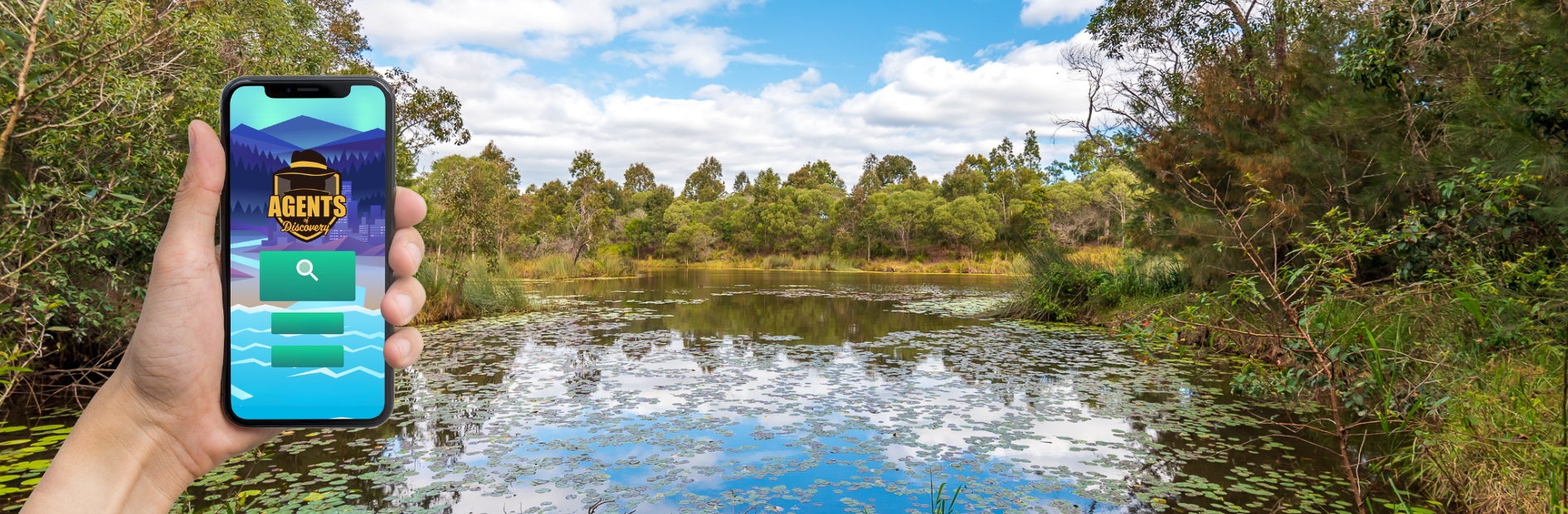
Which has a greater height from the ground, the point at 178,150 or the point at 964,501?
the point at 178,150

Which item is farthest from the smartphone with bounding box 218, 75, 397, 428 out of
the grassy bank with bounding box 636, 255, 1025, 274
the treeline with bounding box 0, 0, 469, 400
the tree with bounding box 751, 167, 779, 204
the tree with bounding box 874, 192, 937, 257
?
the tree with bounding box 751, 167, 779, 204

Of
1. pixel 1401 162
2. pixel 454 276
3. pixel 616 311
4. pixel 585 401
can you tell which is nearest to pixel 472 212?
pixel 454 276

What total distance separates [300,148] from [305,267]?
0.77ft

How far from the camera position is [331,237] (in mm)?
1383

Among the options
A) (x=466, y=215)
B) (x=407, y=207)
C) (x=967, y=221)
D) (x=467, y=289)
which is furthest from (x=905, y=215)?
(x=407, y=207)

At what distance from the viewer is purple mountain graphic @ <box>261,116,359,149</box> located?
134 cm

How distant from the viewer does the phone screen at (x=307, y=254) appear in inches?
52.3

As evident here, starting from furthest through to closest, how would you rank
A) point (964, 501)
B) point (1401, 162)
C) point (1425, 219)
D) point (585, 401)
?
point (585, 401)
point (1401, 162)
point (1425, 219)
point (964, 501)

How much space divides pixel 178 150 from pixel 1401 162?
8269 mm

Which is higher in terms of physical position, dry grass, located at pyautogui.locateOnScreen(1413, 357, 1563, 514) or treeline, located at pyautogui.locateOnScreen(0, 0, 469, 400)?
treeline, located at pyautogui.locateOnScreen(0, 0, 469, 400)

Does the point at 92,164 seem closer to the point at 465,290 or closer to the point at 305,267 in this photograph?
the point at 305,267

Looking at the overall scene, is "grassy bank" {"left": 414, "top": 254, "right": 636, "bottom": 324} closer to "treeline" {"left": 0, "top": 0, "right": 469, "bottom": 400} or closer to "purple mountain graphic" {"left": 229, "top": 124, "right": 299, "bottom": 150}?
"treeline" {"left": 0, "top": 0, "right": 469, "bottom": 400}

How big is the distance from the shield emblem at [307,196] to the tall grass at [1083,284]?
968 centimetres

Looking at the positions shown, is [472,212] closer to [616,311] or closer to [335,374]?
[616,311]
